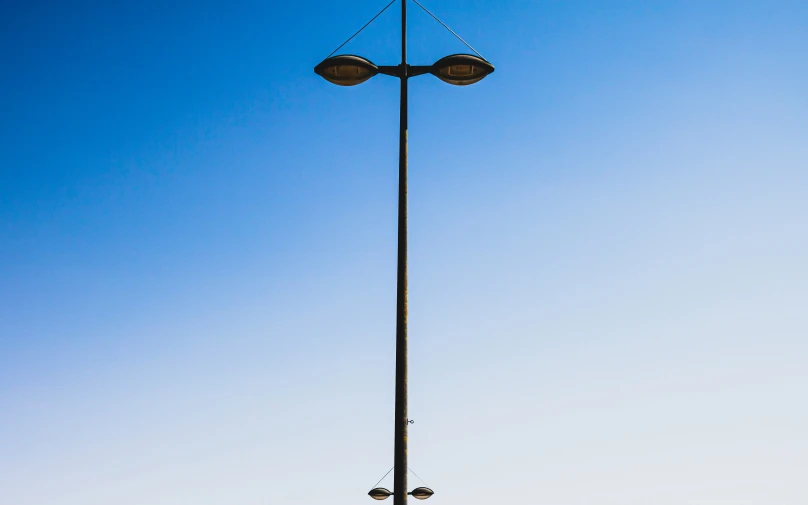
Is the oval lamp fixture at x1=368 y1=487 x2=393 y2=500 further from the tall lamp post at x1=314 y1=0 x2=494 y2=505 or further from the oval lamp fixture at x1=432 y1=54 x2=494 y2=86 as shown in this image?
the oval lamp fixture at x1=432 y1=54 x2=494 y2=86

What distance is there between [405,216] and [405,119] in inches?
54.2

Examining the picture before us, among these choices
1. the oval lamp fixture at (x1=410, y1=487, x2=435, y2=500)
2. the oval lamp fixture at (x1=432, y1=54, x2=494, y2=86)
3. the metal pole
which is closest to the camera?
the metal pole

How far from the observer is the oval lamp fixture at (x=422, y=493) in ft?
32.1

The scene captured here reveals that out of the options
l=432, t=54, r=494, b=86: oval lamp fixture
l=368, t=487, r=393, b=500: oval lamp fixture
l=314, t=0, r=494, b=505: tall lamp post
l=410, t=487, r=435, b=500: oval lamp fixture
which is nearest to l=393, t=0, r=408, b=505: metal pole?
l=314, t=0, r=494, b=505: tall lamp post

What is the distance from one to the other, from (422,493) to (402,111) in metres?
5.39

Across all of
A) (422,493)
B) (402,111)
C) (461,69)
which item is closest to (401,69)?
(402,111)

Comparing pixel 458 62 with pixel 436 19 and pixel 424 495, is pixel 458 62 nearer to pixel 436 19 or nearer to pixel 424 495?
A: pixel 436 19

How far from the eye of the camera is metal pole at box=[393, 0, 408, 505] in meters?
7.69

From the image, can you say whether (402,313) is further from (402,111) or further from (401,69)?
(401,69)

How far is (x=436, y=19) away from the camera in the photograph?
32.2ft

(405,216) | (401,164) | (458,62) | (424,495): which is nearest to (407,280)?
(405,216)

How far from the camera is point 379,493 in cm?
897

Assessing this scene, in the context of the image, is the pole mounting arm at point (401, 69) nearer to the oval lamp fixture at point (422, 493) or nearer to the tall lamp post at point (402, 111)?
the tall lamp post at point (402, 111)

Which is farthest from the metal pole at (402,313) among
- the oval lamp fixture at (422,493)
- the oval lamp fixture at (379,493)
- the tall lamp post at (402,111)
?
the oval lamp fixture at (422,493)
